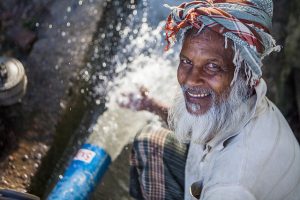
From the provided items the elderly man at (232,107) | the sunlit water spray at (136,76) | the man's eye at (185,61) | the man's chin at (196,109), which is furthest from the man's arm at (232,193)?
the sunlit water spray at (136,76)

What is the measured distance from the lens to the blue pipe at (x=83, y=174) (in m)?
2.91

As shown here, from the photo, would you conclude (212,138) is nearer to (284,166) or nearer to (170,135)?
(284,166)

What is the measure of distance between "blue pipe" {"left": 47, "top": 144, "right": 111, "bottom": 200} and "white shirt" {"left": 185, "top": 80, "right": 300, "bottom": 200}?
0.90 meters

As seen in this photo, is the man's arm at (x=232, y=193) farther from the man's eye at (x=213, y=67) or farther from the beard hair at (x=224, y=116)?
the man's eye at (x=213, y=67)

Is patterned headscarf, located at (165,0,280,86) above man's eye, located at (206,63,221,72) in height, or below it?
above

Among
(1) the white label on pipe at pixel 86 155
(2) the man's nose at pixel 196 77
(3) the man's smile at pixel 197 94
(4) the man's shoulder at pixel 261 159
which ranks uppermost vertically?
(2) the man's nose at pixel 196 77

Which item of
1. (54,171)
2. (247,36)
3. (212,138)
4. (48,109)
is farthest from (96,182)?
(247,36)

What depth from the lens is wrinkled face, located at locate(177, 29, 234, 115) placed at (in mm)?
2174

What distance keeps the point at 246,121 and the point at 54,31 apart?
2.44 m

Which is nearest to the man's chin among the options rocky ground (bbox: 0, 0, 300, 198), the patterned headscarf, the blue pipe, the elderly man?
the elderly man

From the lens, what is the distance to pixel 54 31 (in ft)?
13.5

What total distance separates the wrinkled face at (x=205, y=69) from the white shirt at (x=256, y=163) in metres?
0.19

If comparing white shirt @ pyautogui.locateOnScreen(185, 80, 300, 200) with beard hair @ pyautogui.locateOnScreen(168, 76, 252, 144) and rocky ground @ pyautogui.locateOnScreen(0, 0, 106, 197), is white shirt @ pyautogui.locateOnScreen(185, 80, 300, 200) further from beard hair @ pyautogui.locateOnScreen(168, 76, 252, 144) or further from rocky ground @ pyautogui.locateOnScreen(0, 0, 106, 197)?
rocky ground @ pyautogui.locateOnScreen(0, 0, 106, 197)

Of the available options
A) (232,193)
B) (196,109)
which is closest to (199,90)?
(196,109)
